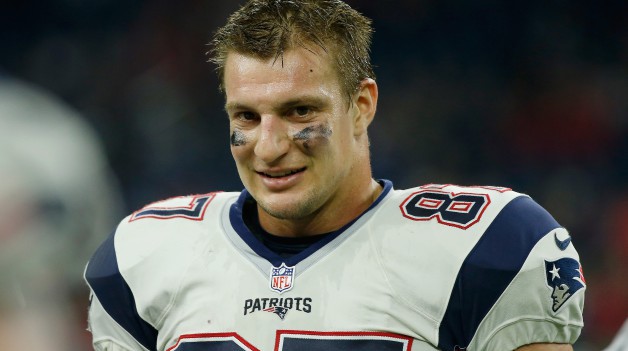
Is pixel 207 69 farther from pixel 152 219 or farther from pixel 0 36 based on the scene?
pixel 152 219

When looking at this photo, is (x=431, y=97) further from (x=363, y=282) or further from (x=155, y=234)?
(x=363, y=282)

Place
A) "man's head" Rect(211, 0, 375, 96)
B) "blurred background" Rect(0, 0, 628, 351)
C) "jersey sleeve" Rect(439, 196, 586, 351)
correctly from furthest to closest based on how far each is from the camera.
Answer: "blurred background" Rect(0, 0, 628, 351) < "man's head" Rect(211, 0, 375, 96) < "jersey sleeve" Rect(439, 196, 586, 351)

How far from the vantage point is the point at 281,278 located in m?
2.21

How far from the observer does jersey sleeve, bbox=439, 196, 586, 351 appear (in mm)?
2064

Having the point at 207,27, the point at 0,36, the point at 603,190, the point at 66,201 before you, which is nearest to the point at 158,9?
the point at 207,27

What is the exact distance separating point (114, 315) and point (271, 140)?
0.60m

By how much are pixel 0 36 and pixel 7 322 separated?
6.32m

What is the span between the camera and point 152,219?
2.45 meters

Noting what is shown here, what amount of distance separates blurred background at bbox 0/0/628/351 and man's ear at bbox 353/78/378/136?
2928 millimetres

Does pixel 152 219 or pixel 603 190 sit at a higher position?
pixel 152 219

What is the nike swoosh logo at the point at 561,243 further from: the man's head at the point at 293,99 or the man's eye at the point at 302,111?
the man's eye at the point at 302,111

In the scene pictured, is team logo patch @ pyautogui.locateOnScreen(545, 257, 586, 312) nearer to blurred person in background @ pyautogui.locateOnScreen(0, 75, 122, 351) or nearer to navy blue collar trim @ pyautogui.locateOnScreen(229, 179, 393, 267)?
navy blue collar trim @ pyautogui.locateOnScreen(229, 179, 393, 267)

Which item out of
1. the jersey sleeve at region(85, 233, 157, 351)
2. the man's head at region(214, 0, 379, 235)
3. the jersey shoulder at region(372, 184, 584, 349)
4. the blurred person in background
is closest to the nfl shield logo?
the man's head at region(214, 0, 379, 235)

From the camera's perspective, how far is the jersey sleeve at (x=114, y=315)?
2.34m
